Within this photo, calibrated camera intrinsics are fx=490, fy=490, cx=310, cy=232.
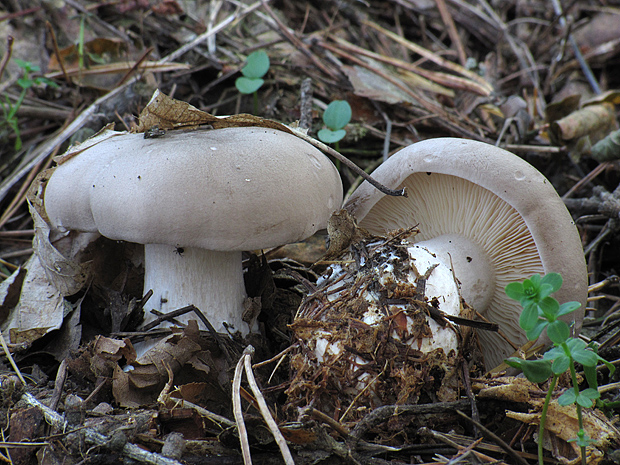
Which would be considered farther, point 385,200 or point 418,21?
point 418,21

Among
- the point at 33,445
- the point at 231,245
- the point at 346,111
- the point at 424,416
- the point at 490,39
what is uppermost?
the point at 490,39

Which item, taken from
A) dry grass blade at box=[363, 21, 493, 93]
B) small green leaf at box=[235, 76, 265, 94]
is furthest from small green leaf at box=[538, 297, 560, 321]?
dry grass blade at box=[363, 21, 493, 93]

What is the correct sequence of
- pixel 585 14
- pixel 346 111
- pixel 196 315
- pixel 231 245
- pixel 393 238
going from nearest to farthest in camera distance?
pixel 231 245 → pixel 393 238 → pixel 196 315 → pixel 346 111 → pixel 585 14

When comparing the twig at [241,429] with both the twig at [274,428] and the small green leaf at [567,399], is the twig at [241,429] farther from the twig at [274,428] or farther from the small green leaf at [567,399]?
the small green leaf at [567,399]

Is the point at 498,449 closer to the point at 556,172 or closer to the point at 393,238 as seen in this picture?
the point at 393,238

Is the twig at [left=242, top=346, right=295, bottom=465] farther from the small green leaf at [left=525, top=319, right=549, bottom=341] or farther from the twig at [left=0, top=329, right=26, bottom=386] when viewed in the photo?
the twig at [left=0, top=329, right=26, bottom=386]

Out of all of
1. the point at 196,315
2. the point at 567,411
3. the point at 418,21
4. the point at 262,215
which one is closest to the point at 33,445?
the point at 196,315
